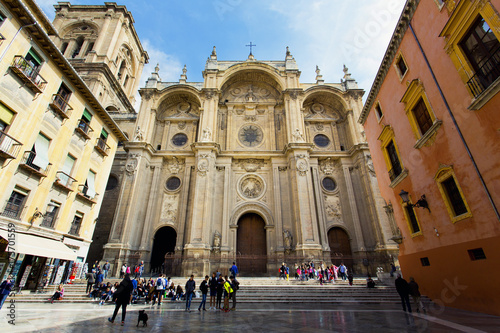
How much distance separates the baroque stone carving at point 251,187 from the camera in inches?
856

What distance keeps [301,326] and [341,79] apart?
87.7 ft

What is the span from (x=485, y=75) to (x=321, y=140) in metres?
17.8

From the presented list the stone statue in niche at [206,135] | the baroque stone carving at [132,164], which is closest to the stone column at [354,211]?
the stone statue in niche at [206,135]

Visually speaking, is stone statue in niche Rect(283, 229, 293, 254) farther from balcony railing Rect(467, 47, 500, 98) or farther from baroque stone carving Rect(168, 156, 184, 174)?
balcony railing Rect(467, 47, 500, 98)

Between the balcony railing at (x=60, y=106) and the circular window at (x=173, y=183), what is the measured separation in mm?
9881

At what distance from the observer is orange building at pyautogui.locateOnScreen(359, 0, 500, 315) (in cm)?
684

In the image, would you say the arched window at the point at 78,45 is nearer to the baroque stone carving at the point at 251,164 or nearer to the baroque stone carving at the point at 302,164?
the baroque stone carving at the point at 251,164

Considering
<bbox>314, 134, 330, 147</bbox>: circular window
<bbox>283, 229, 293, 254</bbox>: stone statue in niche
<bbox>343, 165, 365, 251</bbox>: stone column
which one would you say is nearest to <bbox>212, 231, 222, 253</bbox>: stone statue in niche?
<bbox>283, 229, 293, 254</bbox>: stone statue in niche

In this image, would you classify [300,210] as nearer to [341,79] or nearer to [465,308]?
[465,308]

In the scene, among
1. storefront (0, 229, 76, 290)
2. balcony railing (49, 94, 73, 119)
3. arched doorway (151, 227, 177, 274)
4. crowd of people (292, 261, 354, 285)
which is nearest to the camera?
storefront (0, 229, 76, 290)

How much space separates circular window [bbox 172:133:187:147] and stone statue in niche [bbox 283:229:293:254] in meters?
13.2

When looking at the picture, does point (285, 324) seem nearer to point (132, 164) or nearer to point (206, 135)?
point (206, 135)

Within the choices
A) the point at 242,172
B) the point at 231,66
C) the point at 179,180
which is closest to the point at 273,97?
the point at 231,66

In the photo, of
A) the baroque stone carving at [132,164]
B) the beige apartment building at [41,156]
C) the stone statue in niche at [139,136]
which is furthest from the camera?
the stone statue in niche at [139,136]
